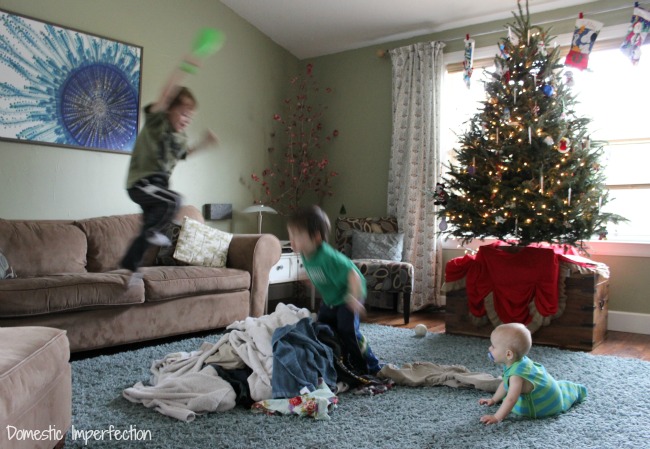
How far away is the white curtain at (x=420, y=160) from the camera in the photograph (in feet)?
17.0

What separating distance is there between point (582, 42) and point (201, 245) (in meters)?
3.35

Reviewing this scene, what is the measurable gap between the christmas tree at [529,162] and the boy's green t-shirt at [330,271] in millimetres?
1751

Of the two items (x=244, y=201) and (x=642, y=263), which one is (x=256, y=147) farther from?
(x=642, y=263)

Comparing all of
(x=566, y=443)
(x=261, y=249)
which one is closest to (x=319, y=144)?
(x=261, y=249)

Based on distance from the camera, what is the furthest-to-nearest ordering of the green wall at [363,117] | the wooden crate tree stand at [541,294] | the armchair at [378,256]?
the green wall at [363,117] < the armchair at [378,256] < the wooden crate tree stand at [541,294]

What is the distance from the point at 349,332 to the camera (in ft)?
8.56

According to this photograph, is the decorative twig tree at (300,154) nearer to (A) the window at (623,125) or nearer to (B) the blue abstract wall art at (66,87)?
(B) the blue abstract wall art at (66,87)

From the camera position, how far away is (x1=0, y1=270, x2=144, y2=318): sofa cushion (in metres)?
2.84

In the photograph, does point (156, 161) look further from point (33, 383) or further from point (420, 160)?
point (420, 160)

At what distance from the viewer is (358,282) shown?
2400 mm

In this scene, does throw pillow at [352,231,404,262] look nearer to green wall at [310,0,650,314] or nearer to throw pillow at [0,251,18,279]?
green wall at [310,0,650,314]

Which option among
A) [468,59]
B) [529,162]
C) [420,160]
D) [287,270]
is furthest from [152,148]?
[468,59]

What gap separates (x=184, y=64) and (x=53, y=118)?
263 cm

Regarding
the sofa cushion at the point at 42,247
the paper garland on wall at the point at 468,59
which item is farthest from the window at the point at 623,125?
the sofa cushion at the point at 42,247
